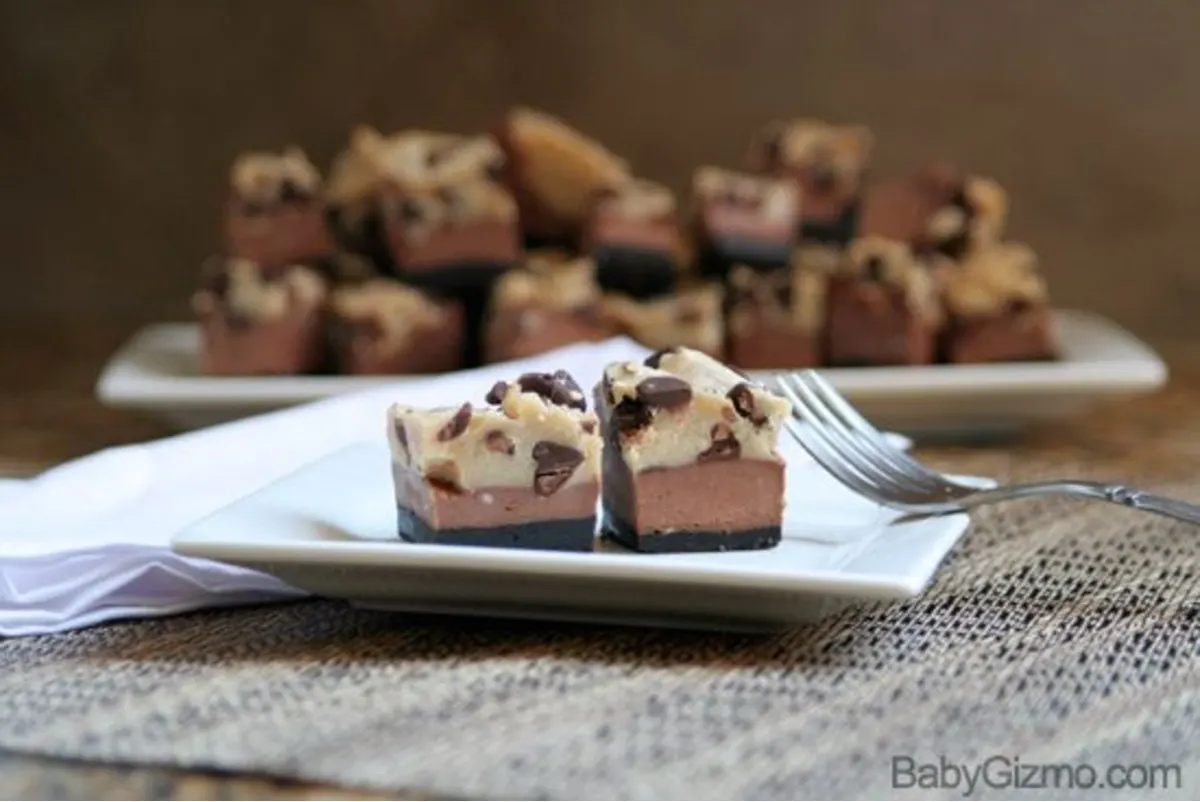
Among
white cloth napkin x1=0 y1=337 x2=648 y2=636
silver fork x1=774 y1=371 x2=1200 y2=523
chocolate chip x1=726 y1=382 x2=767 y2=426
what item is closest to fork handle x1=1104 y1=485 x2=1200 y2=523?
silver fork x1=774 y1=371 x2=1200 y2=523

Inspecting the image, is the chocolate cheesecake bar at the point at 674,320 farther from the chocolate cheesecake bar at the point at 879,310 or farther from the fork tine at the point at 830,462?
the fork tine at the point at 830,462

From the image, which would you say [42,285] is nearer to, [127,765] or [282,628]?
[282,628]

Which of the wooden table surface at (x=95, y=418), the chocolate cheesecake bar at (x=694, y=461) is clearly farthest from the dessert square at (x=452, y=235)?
the chocolate cheesecake bar at (x=694, y=461)

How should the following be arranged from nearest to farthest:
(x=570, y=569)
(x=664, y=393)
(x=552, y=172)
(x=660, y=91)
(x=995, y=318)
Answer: (x=570, y=569)
(x=664, y=393)
(x=995, y=318)
(x=552, y=172)
(x=660, y=91)

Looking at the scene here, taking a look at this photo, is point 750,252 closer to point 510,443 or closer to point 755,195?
point 755,195

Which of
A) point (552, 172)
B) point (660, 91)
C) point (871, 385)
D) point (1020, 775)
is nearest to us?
point (1020, 775)

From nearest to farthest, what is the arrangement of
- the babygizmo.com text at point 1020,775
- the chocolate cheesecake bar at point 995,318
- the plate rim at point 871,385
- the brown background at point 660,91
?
1. the babygizmo.com text at point 1020,775
2. the plate rim at point 871,385
3. the chocolate cheesecake bar at point 995,318
4. the brown background at point 660,91

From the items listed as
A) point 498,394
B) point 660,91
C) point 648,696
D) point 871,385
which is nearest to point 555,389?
point 498,394
